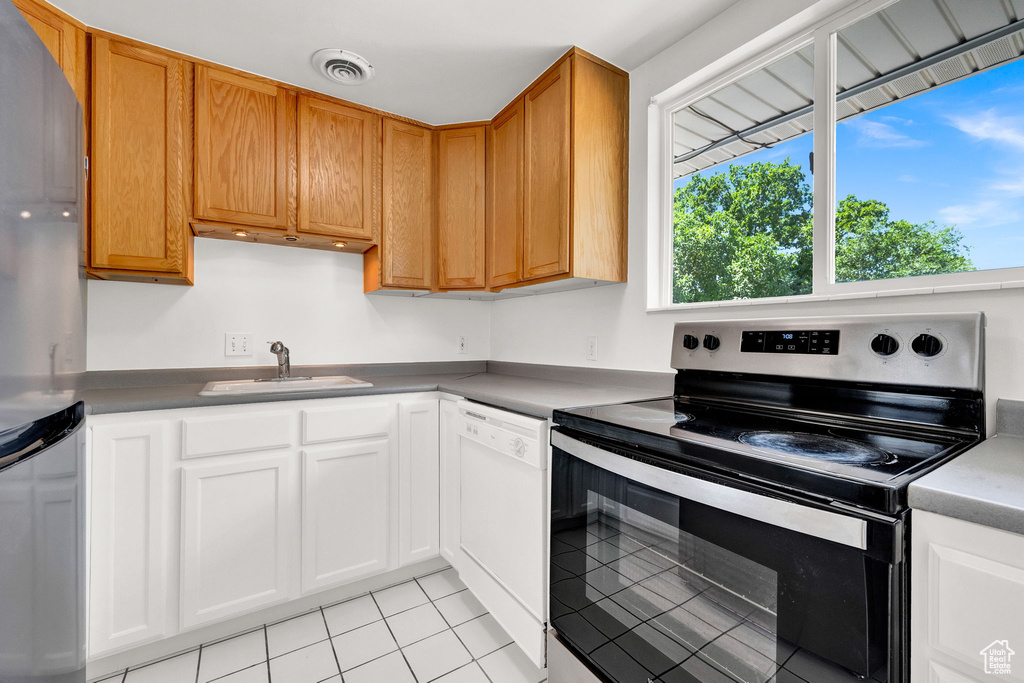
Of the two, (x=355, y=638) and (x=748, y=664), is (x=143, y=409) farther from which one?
(x=748, y=664)

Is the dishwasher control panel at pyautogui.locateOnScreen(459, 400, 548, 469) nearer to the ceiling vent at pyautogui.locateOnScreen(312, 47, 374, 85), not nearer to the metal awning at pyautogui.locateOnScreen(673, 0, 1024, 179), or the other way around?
the metal awning at pyautogui.locateOnScreen(673, 0, 1024, 179)

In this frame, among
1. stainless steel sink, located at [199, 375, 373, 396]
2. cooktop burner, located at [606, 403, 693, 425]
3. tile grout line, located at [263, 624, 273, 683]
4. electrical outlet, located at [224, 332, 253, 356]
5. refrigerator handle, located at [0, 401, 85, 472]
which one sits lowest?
tile grout line, located at [263, 624, 273, 683]

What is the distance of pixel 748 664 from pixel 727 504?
11.6 inches

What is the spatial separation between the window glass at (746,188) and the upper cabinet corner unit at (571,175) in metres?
0.25

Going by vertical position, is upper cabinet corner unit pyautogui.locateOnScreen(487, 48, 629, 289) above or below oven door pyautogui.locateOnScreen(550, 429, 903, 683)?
above

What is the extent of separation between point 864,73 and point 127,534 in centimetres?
275

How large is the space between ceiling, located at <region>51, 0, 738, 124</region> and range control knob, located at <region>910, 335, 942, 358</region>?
1.27 m

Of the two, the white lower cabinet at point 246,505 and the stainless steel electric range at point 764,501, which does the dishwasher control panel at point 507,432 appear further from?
the white lower cabinet at point 246,505

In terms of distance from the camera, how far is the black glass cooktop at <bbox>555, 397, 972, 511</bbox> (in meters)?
0.76

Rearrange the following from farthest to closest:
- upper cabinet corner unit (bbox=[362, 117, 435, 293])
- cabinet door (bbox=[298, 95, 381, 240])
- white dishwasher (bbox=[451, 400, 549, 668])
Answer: upper cabinet corner unit (bbox=[362, 117, 435, 293]) < cabinet door (bbox=[298, 95, 381, 240]) < white dishwasher (bbox=[451, 400, 549, 668])

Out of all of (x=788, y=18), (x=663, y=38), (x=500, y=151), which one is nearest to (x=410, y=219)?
(x=500, y=151)

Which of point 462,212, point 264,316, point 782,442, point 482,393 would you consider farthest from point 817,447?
point 264,316

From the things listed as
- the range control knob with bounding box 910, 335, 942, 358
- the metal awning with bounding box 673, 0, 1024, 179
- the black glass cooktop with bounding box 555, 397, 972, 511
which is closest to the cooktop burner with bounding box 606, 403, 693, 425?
the black glass cooktop with bounding box 555, 397, 972, 511

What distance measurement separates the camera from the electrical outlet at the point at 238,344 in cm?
214
